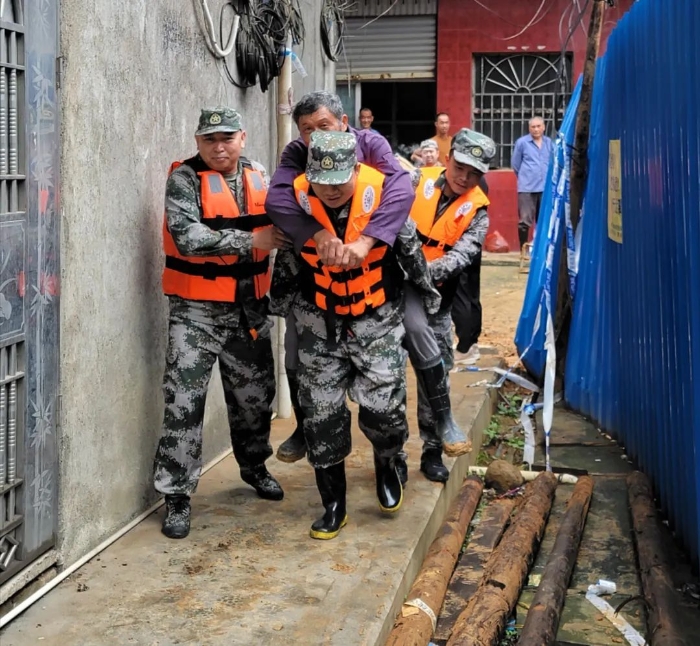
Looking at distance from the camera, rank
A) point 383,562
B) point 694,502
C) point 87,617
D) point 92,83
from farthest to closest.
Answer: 1. point 694,502
2. point 383,562
3. point 92,83
4. point 87,617

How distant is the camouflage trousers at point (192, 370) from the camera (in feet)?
15.1

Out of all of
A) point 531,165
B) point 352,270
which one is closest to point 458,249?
point 352,270

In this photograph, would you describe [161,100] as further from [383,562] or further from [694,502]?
[694,502]

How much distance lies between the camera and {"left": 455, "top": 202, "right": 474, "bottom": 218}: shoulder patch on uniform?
18.0 ft

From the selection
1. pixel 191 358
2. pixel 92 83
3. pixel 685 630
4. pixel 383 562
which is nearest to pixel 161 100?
pixel 92 83

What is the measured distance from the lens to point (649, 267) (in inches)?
225

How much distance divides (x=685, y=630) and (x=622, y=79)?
3715 mm

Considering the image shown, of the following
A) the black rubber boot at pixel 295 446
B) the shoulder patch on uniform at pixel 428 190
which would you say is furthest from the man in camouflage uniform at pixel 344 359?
the shoulder patch on uniform at pixel 428 190

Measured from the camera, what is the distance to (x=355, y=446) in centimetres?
627

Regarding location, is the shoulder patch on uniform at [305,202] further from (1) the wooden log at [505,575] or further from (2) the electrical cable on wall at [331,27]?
(2) the electrical cable on wall at [331,27]

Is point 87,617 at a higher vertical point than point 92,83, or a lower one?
lower

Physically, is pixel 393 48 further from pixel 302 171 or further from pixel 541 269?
pixel 302 171

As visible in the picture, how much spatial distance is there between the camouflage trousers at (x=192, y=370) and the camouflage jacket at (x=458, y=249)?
1.08 meters

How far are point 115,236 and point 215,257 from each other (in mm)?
463
